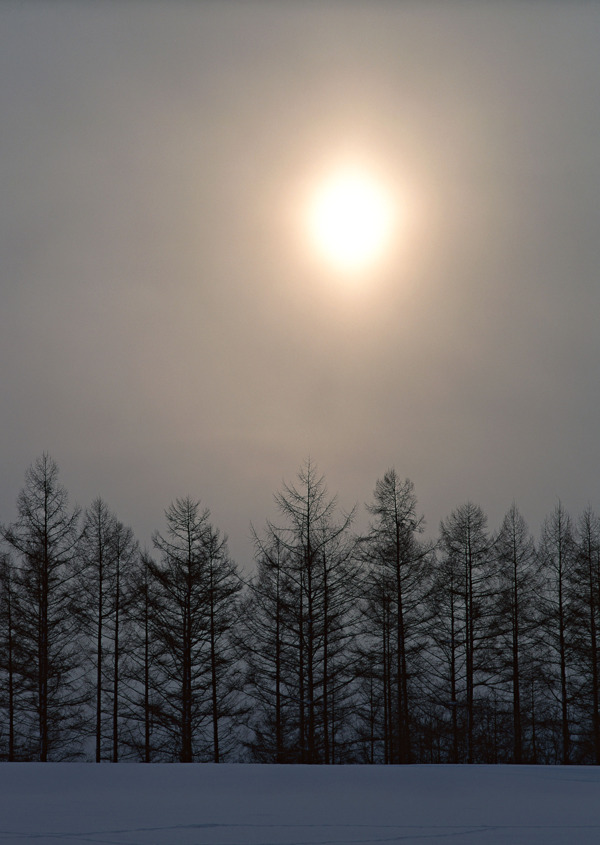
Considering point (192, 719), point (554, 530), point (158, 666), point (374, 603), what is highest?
point (554, 530)

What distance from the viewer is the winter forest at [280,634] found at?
21922 mm

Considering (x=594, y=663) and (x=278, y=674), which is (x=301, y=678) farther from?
(x=594, y=663)

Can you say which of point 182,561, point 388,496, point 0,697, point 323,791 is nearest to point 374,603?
point 388,496

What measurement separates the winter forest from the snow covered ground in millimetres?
15669

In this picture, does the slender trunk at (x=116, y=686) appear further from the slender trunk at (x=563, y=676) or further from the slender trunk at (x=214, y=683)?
the slender trunk at (x=563, y=676)

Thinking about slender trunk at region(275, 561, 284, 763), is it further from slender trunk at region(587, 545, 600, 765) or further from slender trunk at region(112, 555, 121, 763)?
slender trunk at region(587, 545, 600, 765)

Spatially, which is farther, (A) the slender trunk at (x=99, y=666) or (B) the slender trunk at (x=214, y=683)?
(A) the slender trunk at (x=99, y=666)

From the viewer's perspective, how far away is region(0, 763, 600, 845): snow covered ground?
146 inches

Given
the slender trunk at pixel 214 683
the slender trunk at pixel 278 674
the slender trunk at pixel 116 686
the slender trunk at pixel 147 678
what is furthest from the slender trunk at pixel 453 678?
the slender trunk at pixel 116 686

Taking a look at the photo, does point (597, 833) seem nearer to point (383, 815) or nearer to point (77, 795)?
point (383, 815)

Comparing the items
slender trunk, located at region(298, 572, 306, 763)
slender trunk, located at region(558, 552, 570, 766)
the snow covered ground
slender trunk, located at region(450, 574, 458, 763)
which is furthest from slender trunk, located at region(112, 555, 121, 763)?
the snow covered ground

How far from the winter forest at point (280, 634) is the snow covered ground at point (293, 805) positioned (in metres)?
15.7

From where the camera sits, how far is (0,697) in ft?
78.6

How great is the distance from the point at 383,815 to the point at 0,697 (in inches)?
928
